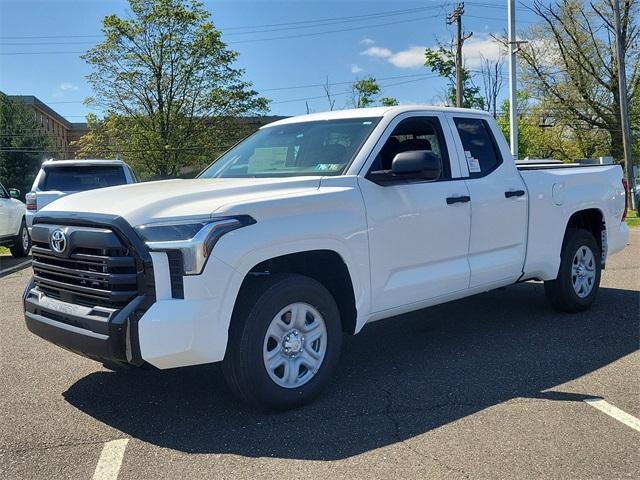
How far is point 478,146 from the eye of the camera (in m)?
5.41

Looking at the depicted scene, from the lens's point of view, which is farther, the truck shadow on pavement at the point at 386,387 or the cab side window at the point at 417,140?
the cab side window at the point at 417,140

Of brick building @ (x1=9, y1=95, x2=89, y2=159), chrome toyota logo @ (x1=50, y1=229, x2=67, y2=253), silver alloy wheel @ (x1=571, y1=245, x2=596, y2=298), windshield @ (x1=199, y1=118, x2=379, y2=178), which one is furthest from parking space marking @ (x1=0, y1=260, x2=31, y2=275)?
brick building @ (x1=9, y1=95, x2=89, y2=159)

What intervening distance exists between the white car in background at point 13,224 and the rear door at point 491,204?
10059 millimetres

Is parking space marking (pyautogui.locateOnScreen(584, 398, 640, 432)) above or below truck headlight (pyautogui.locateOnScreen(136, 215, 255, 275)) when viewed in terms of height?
below

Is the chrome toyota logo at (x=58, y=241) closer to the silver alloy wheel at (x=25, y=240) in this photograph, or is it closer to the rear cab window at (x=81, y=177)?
the rear cab window at (x=81, y=177)

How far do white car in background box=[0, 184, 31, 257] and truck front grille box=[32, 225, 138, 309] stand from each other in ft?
30.0

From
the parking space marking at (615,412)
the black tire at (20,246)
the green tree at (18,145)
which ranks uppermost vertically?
the green tree at (18,145)

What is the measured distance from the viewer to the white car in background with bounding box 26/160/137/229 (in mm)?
11125

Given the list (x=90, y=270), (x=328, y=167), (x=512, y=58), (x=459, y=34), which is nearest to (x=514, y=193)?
(x=328, y=167)

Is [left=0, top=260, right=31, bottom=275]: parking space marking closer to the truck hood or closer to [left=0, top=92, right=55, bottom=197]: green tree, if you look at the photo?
the truck hood

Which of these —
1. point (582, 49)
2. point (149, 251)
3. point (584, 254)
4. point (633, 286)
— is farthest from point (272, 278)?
point (582, 49)

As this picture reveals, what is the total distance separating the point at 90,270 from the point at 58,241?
1.17 ft

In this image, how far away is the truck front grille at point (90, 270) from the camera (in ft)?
11.4

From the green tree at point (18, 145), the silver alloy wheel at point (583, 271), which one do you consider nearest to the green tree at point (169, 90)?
the green tree at point (18, 145)
